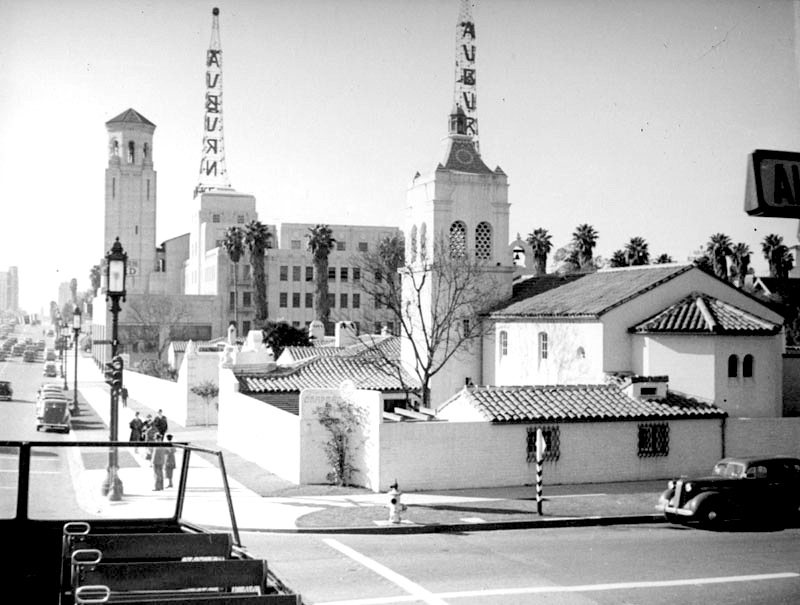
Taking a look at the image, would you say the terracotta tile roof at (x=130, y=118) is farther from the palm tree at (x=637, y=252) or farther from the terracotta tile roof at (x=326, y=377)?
the terracotta tile roof at (x=326, y=377)

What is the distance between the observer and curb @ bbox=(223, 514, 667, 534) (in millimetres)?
17891

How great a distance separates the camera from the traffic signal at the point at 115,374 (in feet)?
66.6

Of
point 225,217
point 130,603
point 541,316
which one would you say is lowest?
point 130,603

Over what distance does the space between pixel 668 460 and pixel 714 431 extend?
1.74 metres

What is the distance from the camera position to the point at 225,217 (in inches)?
4245

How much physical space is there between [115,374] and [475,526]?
848cm

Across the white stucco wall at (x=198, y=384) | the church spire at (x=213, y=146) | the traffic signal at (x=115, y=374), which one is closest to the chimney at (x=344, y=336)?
the white stucco wall at (x=198, y=384)

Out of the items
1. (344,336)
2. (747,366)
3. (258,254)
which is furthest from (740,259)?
(258,254)

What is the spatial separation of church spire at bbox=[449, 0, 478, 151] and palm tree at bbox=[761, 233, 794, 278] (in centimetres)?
2068

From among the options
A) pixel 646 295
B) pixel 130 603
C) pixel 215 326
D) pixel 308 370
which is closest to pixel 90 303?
pixel 215 326

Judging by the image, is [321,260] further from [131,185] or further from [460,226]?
[460,226]

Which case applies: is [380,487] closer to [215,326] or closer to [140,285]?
[215,326]

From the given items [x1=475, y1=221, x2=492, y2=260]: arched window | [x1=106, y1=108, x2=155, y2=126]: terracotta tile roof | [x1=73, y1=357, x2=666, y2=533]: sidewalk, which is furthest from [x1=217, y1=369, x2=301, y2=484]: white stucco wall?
[x1=106, y1=108, x2=155, y2=126]: terracotta tile roof

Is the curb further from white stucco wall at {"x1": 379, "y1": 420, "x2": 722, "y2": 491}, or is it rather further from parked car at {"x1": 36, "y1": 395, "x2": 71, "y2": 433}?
parked car at {"x1": 36, "y1": 395, "x2": 71, "y2": 433}
